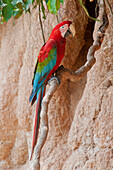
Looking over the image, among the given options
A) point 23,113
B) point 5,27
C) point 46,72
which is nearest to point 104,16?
point 46,72

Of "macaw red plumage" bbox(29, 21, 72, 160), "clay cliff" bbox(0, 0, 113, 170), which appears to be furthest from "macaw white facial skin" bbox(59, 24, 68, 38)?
"clay cliff" bbox(0, 0, 113, 170)

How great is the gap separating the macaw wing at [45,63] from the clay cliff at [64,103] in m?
0.30

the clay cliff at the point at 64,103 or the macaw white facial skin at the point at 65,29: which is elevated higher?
the macaw white facial skin at the point at 65,29

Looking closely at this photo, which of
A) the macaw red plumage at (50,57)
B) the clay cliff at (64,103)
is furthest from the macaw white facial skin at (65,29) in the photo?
the clay cliff at (64,103)

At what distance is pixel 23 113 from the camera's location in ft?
7.34

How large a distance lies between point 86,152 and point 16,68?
1.24m

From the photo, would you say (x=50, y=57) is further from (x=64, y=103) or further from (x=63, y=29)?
(x=64, y=103)

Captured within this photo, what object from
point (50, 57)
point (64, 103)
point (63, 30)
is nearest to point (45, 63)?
point (50, 57)

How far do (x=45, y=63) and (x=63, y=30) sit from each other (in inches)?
8.8

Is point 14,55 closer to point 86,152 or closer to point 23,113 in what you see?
point 23,113

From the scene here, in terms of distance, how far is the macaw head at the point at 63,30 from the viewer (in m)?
1.46

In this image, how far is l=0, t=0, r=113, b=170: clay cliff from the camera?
1.51m

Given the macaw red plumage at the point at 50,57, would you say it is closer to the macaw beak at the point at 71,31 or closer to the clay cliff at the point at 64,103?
the macaw beak at the point at 71,31

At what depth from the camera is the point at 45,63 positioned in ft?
5.02
